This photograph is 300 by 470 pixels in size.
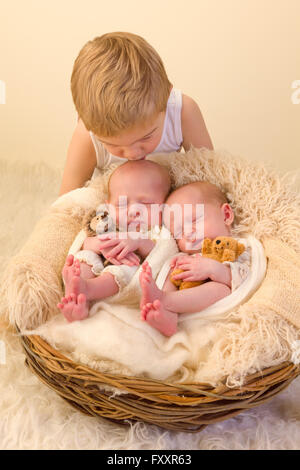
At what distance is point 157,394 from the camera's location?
1.10 metres

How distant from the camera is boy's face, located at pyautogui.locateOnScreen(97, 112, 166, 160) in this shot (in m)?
1.29

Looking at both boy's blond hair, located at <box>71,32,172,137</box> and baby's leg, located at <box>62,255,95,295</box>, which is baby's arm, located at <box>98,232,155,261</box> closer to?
baby's leg, located at <box>62,255,95,295</box>

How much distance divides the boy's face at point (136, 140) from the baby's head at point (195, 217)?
0.15 meters

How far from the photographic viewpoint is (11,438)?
48.8 inches

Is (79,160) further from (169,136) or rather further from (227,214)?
(227,214)

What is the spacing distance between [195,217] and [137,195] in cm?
16

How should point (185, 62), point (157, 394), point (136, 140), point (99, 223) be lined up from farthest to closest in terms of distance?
point (185, 62), point (99, 223), point (136, 140), point (157, 394)

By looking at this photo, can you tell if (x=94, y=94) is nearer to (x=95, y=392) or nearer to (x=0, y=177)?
(x=95, y=392)

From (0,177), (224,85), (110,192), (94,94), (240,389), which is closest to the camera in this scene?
(240,389)

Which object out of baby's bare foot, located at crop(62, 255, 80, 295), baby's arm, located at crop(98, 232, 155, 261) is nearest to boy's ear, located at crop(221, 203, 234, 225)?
baby's arm, located at crop(98, 232, 155, 261)

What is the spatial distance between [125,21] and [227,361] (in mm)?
1703

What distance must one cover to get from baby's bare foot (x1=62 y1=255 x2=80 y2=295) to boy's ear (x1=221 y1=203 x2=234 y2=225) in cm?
42

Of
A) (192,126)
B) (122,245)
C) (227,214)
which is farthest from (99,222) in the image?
(192,126)

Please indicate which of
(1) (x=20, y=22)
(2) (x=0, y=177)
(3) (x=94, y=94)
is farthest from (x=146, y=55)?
(1) (x=20, y=22)
